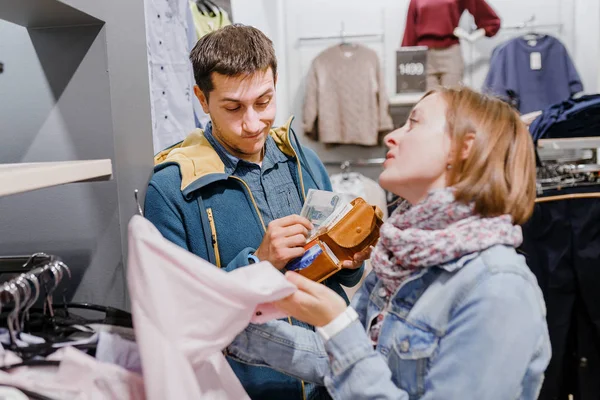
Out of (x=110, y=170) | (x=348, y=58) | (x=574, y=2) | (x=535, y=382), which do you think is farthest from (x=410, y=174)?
(x=574, y=2)

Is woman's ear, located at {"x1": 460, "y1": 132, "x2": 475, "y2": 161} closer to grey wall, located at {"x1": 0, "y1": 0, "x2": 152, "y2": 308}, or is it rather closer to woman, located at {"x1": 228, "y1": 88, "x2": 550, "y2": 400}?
woman, located at {"x1": 228, "y1": 88, "x2": 550, "y2": 400}

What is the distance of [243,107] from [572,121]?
5.95 ft

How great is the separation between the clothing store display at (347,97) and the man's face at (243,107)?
2644 millimetres

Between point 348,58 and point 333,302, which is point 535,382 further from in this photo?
point 348,58

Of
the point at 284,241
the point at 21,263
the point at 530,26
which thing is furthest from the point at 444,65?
the point at 21,263

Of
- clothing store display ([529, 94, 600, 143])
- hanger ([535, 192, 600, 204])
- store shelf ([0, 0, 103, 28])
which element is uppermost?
store shelf ([0, 0, 103, 28])

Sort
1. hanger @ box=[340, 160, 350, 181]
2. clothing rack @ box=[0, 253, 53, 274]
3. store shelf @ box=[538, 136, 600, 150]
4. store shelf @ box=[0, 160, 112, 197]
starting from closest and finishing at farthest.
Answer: store shelf @ box=[0, 160, 112, 197] → clothing rack @ box=[0, 253, 53, 274] → store shelf @ box=[538, 136, 600, 150] → hanger @ box=[340, 160, 350, 181]

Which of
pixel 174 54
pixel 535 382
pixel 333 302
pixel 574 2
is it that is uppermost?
pixel 574 2

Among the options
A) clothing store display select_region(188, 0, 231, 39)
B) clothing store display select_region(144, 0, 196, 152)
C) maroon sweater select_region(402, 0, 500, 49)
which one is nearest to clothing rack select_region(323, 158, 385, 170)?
maroon sweater select_region(402, 0, 500, 49)

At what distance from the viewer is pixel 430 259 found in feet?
2.83

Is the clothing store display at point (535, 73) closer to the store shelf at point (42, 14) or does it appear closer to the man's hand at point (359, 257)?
the man's hand at point (359, 257)

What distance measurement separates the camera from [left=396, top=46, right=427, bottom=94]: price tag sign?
12.3 ft

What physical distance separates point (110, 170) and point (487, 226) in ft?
2.08

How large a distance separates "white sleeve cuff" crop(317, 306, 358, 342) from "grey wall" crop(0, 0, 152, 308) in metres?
0.44
